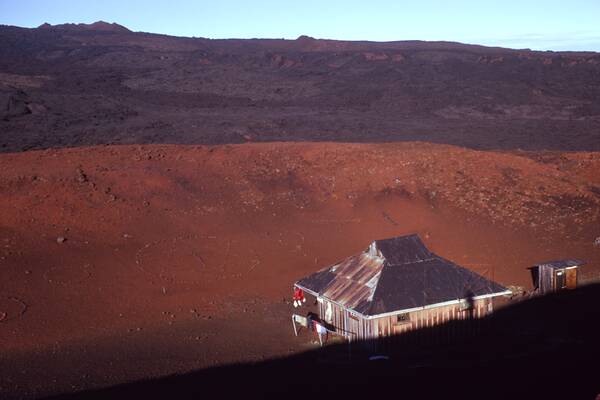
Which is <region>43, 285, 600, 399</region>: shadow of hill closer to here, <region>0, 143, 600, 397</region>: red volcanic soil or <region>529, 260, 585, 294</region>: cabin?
<region>0, 143, 600, 397</region>: red volcanic soil

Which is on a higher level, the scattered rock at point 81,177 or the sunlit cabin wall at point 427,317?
the scattered rock at point 81,177

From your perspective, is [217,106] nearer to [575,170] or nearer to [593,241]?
[575,170]

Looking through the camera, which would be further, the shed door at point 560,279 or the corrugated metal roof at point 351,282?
the shed door at point 560,279

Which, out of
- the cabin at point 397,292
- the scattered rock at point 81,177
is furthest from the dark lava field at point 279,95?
the cabin at point 397,292

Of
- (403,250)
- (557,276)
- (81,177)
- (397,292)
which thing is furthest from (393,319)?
(81,177)

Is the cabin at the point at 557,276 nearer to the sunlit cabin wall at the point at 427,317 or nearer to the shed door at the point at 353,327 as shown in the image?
the sunlit cabin wall at the point at 427,317

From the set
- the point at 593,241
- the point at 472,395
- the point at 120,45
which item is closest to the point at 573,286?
the point at 593,241

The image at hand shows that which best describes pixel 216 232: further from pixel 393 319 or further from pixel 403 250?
pixel 393 319
